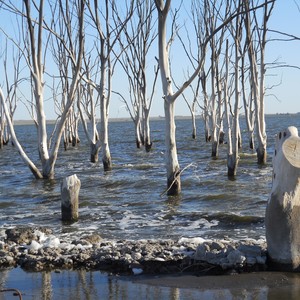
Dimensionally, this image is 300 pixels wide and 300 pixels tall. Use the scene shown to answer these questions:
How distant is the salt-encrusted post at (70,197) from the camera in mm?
9125

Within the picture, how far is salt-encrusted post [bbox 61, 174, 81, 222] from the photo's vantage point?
9.12 metres

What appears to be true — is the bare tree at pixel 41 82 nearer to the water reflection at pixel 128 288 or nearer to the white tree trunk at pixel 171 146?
the white tree trunk at pixel 171 146

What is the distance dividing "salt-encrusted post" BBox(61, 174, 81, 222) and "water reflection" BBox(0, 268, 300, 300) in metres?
3.26

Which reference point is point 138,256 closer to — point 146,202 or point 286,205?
point 286,205

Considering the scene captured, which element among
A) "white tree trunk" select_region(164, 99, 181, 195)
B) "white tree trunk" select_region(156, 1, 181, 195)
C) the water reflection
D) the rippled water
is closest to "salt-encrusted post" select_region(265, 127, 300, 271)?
the water reflection

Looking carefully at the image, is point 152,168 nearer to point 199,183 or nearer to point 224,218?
point 199,183

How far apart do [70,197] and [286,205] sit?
4374 mm

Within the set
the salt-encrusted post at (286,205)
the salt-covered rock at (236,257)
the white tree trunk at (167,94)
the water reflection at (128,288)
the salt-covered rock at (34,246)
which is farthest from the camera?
the white tree trunk at (167,94)

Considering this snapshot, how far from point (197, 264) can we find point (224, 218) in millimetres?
3624

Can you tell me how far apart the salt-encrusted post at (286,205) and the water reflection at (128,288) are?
220mm

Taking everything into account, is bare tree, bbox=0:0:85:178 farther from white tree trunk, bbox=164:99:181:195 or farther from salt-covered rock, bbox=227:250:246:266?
salt-covered rock, bbox=227:250:246:266

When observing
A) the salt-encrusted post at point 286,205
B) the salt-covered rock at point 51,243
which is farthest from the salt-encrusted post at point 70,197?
the salt-encrusted post at point 286,205

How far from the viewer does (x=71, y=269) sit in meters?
6.12

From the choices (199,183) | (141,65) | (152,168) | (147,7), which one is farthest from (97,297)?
(141,65)
